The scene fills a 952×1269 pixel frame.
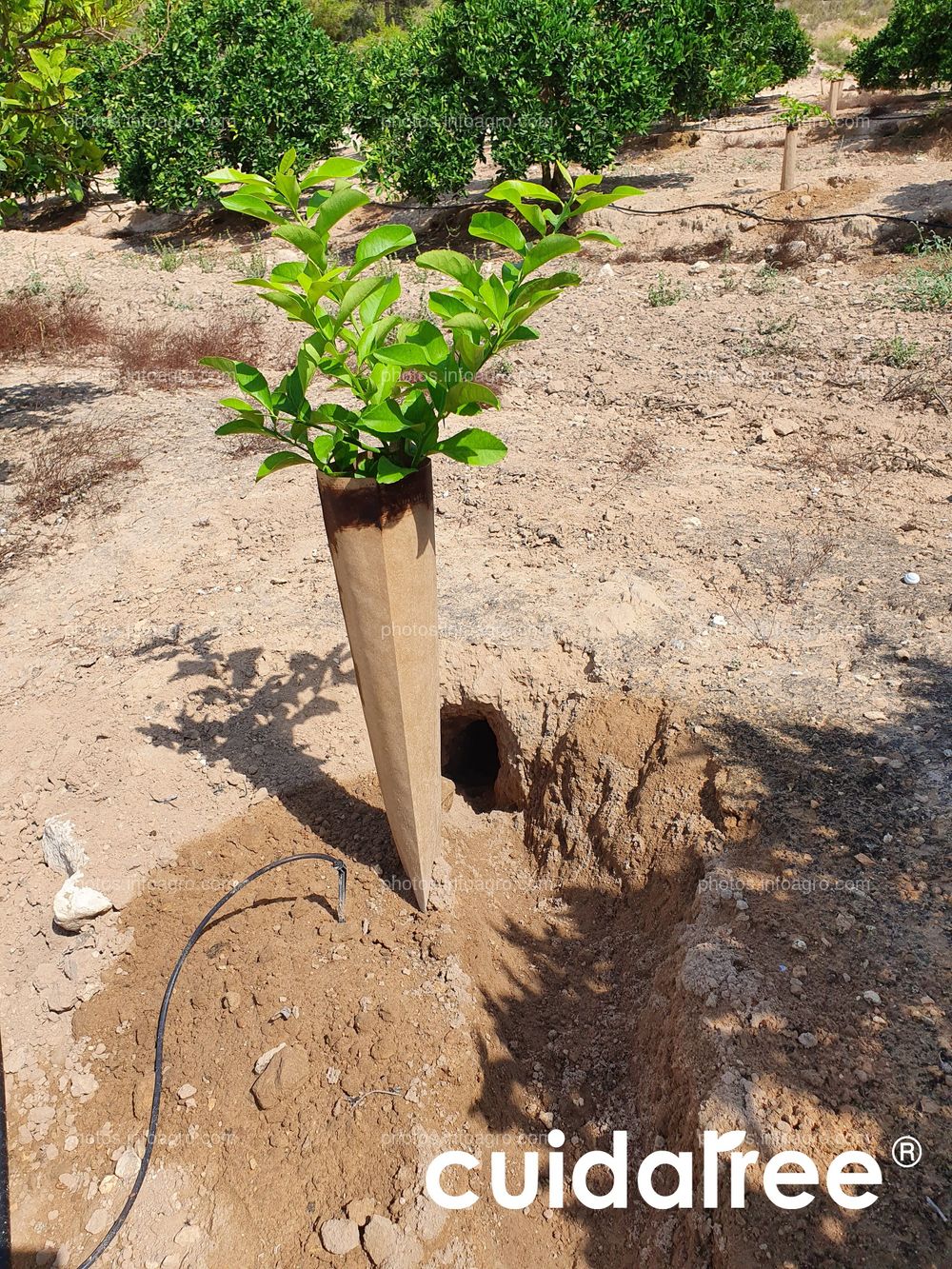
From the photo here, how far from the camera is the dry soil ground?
2301 millimetres

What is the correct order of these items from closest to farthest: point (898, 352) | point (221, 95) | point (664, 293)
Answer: point (898, 352) < point (664, 293) < point (221, 95)

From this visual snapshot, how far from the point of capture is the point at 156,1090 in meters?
2.52

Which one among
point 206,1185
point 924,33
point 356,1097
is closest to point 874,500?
point 356,1097

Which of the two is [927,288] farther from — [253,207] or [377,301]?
[253,207]

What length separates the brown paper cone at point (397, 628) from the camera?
2.24m

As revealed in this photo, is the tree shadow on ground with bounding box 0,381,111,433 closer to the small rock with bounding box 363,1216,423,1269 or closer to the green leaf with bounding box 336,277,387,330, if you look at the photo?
the green leaf with bounding box 336,277,387,330

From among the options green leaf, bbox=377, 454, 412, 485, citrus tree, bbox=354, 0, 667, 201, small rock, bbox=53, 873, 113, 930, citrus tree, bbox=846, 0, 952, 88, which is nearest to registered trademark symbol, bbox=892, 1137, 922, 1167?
green leaf, bbox=377, 454, 412, 485

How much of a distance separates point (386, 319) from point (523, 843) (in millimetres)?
2282

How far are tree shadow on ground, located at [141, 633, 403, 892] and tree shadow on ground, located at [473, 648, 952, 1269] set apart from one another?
0.73 meters

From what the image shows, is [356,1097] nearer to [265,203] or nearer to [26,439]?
[265,203]

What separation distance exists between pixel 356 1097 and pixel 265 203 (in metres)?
2.44

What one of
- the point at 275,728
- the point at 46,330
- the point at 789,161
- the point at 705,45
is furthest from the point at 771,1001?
the point at 705,45

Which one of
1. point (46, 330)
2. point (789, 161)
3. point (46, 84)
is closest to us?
point (46, 84)

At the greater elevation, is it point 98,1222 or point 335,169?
point 335,169
